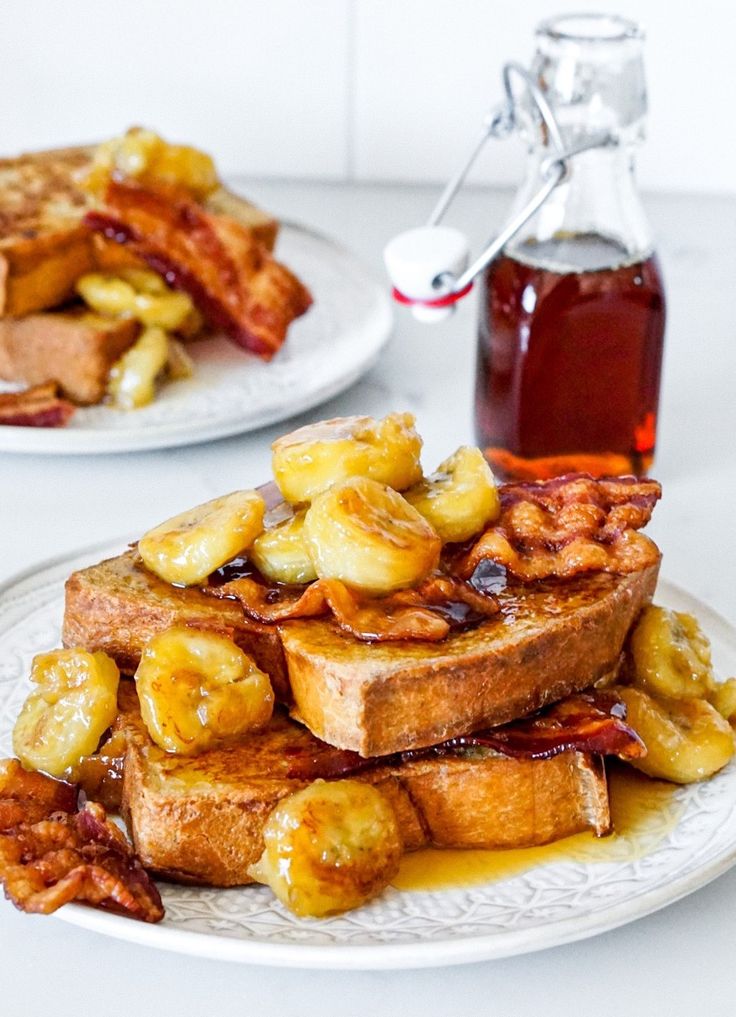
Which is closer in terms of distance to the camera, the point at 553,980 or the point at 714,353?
the point at 553,980

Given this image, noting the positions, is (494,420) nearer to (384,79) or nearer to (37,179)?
(37,179)

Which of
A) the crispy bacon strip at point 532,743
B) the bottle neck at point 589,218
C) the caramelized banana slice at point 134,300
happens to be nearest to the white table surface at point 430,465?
the crispy bacon strip at point 532,743

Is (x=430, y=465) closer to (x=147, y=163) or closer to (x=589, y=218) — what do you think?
(x=589, y=218)

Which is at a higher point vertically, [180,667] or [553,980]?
[180,667]

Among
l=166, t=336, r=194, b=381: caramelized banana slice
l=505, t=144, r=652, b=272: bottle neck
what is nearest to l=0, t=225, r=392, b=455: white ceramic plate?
l=166, t=336, r=194, b=381: caramelized banana slice

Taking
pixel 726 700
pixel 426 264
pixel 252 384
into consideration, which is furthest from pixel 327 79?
pixel 726 700

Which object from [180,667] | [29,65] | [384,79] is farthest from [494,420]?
[29,65]
